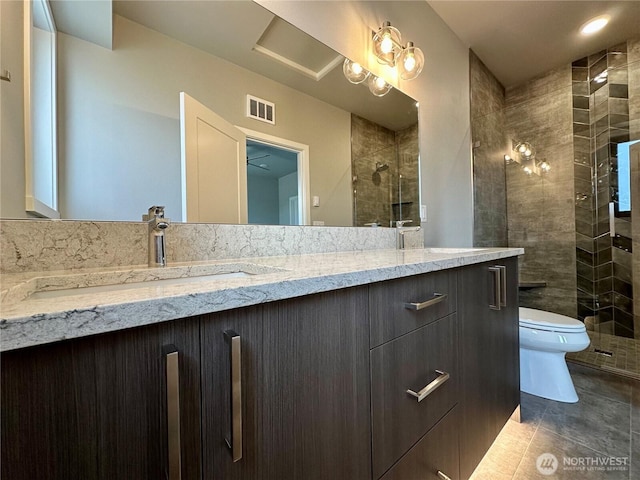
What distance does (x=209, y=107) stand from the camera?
100 centimetres

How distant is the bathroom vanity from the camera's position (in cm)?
30

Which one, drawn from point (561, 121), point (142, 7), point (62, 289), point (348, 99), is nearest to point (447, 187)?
point (348, 99)

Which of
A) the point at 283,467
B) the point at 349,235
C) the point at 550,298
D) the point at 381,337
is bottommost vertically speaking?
the point at 550,298

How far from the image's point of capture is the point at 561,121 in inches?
108

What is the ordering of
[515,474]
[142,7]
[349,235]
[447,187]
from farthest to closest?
[447,187] < [349,235] < [515,474] < [142,7]

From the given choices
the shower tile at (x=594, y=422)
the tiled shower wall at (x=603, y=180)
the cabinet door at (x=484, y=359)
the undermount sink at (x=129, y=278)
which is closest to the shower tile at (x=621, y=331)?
the tiled shower wall at (x=603, y=180)

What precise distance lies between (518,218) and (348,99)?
8.46ft

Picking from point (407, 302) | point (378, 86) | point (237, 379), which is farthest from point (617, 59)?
point (237, 379)

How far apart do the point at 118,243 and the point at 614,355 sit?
3.21m

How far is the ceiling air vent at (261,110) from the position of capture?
1.11 meters

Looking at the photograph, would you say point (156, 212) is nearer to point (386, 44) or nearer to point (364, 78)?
point (364, 78)

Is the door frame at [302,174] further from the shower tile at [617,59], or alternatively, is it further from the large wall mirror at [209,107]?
the shower tile at [617,59]

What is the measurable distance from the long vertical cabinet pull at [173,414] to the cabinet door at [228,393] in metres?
0.04

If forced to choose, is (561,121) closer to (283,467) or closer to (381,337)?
(381,337)
